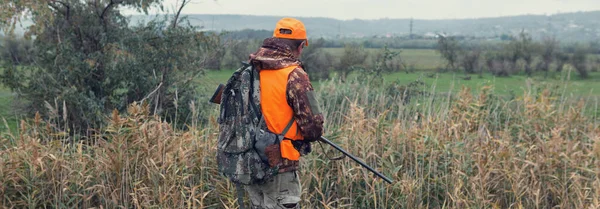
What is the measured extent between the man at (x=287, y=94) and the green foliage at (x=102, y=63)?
5.49m

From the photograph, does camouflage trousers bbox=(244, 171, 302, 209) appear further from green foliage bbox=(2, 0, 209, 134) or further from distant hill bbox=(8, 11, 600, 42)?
distant hill bbox=(8, 11, 600, 42)

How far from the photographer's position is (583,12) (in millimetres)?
165125

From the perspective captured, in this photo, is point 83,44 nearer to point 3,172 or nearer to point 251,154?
point 3,172

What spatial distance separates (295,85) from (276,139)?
1.26ft

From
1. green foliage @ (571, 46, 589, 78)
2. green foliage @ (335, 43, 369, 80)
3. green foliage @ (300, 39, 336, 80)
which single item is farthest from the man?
green foliage @ (571, 46, 589, 78)

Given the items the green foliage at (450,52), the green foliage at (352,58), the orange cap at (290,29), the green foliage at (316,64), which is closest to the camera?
the orange cap at (290,29)

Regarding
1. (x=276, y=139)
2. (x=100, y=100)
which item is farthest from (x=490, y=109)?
(x=100, y=100)

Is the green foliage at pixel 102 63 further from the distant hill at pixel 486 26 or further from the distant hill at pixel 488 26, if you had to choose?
the distant hill at pixel 488 26

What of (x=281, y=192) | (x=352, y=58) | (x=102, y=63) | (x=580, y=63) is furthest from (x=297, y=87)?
(x=580, y=63)

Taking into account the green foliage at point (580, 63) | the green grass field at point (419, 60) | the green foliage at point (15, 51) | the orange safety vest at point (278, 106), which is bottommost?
the green grass field at point (419, 60)

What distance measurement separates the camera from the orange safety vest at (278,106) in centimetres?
383

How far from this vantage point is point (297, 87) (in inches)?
149

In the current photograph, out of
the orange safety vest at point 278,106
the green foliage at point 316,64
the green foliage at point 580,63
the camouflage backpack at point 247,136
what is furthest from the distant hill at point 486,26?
the orange safety vest at point 278,106

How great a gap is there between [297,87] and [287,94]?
94 mm
